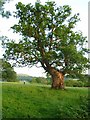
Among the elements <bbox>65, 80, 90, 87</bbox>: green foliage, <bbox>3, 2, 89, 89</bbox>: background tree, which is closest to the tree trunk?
<bbox>3, 2, 89, 89</bbox>: background tree

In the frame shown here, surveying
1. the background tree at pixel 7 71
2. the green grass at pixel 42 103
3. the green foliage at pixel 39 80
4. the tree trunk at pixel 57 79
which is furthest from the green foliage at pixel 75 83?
the background tree at pixel 7 71

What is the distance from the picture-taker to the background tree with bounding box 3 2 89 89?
1357 cm

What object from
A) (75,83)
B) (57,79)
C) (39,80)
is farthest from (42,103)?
(75,83)

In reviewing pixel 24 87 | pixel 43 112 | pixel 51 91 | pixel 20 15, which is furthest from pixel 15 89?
pixel 20 15

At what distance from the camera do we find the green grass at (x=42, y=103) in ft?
31.0

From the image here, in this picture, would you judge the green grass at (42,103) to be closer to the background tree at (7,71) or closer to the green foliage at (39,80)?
the background tree at (7,71)

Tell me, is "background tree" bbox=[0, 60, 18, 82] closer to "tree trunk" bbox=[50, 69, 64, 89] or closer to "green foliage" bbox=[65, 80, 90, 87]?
"tree trunk" bbox=[50, 69, 64, 89]

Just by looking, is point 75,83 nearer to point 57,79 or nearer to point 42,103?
point 57,79

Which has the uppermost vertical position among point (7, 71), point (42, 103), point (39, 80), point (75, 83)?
point (7, 71)

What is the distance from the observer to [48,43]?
44.8ft

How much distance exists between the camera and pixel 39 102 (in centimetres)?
1108

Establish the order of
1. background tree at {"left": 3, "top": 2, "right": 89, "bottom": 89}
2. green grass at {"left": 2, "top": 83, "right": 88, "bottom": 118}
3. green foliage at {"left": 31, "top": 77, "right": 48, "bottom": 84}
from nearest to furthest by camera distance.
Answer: green grass at {"left": 2, "top": 83, "right": 88, "bottom": 118} → background tree at {"left": 3, "top": 2, "right": 89, "bottom": 89} → green foliage at {"left": 31, "top": 77, "right": 48, "bottom": 84}

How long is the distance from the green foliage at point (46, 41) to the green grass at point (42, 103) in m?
1.29

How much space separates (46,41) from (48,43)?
135 mm
